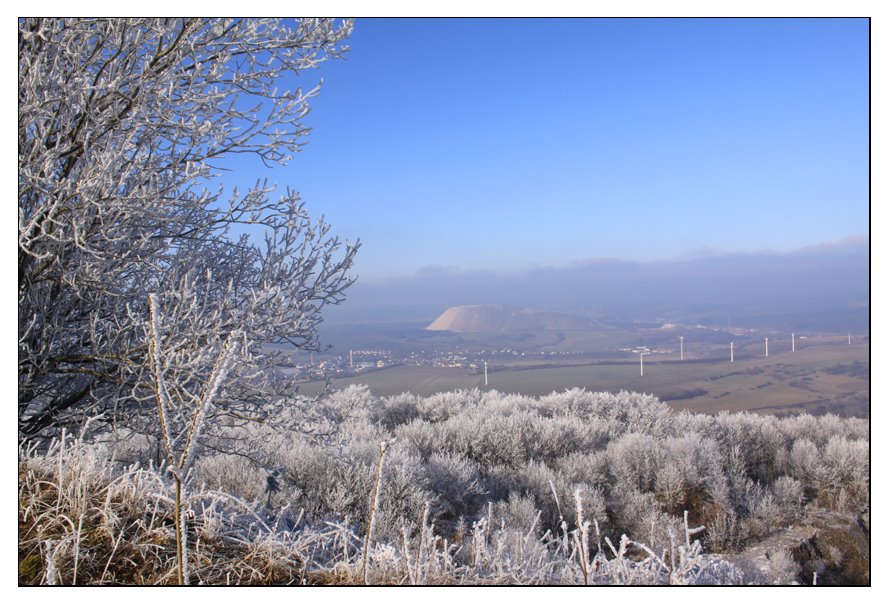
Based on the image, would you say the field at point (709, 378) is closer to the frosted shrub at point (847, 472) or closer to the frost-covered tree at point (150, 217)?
the frosted shrub at point (847, 472)

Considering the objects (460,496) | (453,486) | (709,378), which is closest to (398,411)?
(453,486)

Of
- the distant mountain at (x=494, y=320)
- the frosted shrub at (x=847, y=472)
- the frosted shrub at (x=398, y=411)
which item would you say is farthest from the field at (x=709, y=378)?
the frosted shrub at (x=398, y=411)

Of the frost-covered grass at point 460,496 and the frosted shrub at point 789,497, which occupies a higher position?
the frost-covered grass at point 460,496

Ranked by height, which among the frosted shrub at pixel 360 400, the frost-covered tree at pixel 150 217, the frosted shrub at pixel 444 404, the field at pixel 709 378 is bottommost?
the frosted shrub at pixel 444 404

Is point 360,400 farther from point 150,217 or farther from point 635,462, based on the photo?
point 150,217

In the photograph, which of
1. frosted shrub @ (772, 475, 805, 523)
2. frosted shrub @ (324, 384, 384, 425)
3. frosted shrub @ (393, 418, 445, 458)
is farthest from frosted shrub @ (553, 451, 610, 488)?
frosted shrub @ (324, 384, 384, 425)

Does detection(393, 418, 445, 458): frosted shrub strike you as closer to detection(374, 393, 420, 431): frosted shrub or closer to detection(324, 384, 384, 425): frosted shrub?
detection(324, 384, 384, 425): frosted shrub
